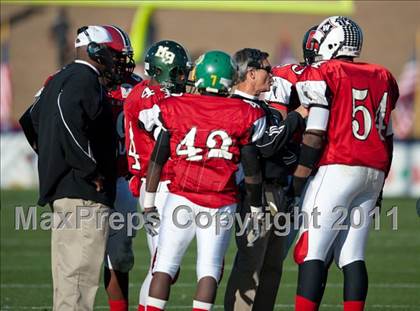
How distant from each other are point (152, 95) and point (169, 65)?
217 millimetres

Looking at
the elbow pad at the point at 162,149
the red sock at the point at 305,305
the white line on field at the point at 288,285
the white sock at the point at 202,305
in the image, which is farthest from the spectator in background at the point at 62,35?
the white sock at the point at 202,305

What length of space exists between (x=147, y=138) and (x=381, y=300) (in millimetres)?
2727

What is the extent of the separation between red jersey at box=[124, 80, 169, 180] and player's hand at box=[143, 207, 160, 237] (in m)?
0.38

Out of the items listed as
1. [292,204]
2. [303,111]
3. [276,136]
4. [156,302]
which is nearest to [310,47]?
[303,111]

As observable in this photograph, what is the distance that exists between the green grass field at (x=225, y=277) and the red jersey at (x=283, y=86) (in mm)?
1925

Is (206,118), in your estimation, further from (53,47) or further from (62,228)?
(53,47)

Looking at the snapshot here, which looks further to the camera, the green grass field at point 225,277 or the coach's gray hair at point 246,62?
the green grass field at point 225,277

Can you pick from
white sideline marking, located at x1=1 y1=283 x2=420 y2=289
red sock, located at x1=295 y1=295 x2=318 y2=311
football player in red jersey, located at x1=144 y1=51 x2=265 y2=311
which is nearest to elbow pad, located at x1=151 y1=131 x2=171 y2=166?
football player in red jersey, located at x1=144 y1=51 x2=265 y2=311

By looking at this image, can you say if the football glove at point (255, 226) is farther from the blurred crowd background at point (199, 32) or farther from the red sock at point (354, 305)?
the blurred crowd background at point (199, 32)

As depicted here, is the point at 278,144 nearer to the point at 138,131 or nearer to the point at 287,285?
the point at 138,131

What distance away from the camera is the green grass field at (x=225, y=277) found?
25.9ft

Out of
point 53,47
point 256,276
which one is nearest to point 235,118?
point 256,276

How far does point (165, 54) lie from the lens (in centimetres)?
635

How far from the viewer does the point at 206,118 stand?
573cm
